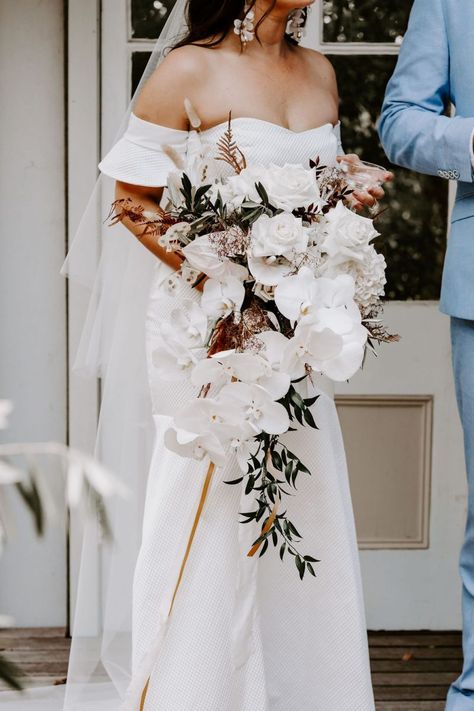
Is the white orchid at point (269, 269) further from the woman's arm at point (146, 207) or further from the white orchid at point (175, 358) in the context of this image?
the woman's arm at point (146, 207)

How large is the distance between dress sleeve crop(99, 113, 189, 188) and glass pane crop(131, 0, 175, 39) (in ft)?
3.26

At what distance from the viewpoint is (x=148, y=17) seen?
2979 millimetres

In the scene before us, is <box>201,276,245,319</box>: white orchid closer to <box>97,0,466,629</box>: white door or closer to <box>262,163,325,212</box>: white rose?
<box>262,163,325,212</box>: white rose

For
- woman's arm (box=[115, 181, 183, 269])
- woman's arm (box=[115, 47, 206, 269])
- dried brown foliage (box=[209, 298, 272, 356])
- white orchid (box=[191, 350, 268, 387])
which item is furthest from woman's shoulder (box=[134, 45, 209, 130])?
white orchid (box=[191, 350, 268, 387])

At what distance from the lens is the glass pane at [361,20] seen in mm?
3010

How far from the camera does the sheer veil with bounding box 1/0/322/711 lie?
228 cm

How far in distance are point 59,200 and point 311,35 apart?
913 mm

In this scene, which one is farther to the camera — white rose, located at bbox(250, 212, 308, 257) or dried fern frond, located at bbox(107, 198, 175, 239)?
dried fern frond, located at bbox(107, 198, 175, 239)

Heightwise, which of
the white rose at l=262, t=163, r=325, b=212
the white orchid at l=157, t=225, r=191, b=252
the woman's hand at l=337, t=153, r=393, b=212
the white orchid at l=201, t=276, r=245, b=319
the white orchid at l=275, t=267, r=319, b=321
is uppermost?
the white rose at l=262, t=163, r=325, b=212

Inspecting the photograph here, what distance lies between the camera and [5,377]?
3113 mm

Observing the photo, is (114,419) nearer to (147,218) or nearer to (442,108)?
(147,218)

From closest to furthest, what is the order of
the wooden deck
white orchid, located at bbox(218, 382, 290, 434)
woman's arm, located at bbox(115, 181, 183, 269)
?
white orchid, located at bbox(218, 382, 290, 434) → woman's arm, located at bbox(115, 181, 183, 269) → the wooden deck

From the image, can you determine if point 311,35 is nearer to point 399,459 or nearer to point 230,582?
point 399,459

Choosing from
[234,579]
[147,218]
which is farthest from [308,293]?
[234,579]
